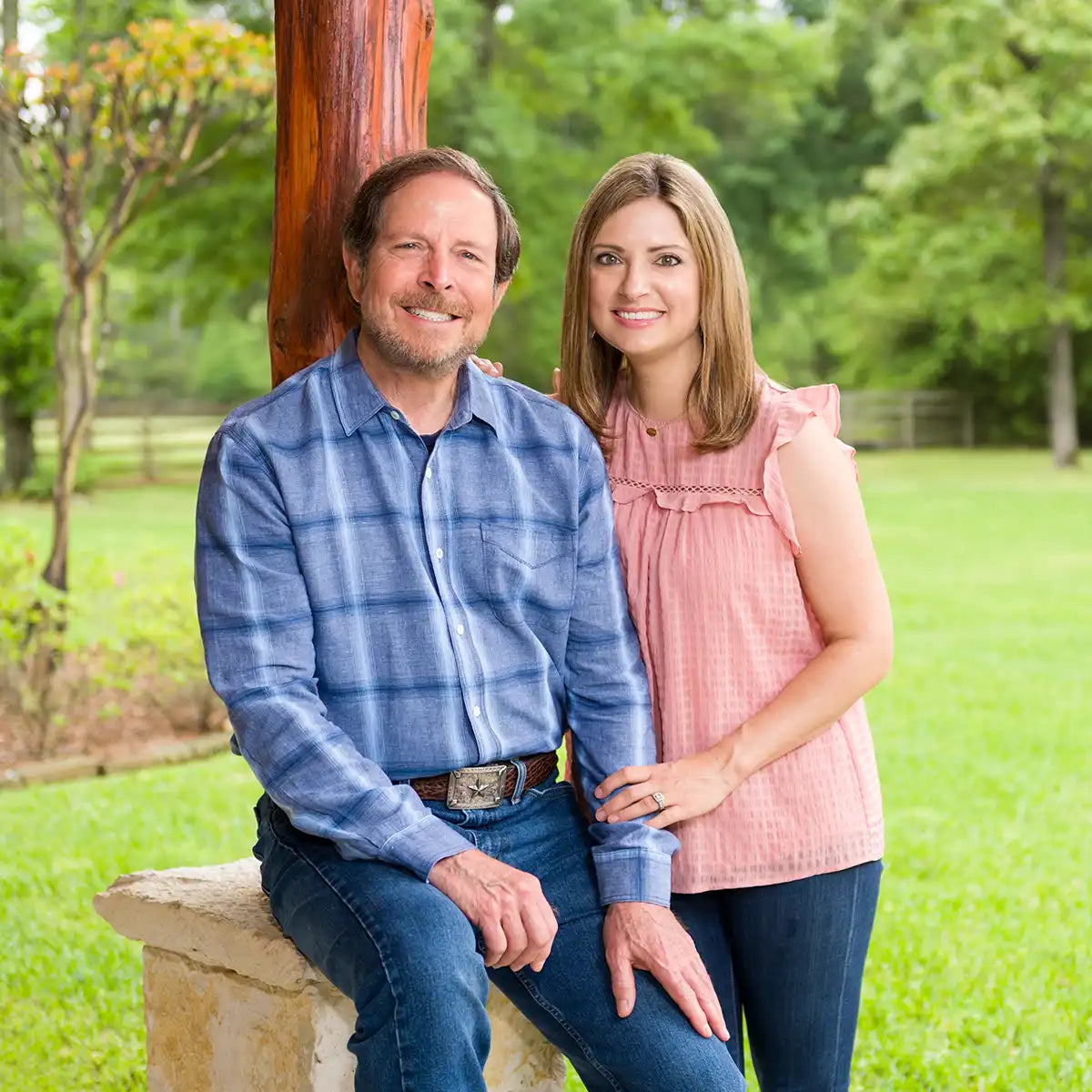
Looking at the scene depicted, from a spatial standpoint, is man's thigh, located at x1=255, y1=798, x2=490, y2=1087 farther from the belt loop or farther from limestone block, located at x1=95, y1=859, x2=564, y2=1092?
the belt loop

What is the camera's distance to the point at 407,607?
7.39 ft

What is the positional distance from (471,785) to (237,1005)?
554 mm

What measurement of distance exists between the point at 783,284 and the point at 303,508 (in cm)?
2225

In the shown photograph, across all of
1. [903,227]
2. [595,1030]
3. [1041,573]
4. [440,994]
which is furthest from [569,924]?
[903,227]

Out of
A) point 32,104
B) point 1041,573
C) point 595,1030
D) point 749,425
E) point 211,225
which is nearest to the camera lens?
point 595,1030

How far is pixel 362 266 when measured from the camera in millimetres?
2459

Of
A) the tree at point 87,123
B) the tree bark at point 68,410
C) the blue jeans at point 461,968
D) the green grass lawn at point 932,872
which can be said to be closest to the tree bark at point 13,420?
the tree at point 87,123

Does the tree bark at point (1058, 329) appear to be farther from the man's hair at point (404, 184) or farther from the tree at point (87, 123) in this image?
the man's hair at point (404, 184)

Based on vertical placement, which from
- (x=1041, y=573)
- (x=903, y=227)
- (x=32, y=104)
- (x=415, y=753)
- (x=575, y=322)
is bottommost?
(x=1041, y=573)

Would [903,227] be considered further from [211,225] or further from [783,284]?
[211,225]

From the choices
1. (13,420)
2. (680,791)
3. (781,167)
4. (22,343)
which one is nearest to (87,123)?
(680,791)

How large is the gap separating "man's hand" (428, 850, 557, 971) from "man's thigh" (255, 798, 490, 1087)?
1.0 inches

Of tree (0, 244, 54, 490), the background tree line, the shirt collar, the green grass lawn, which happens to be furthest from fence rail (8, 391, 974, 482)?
the shirt collar

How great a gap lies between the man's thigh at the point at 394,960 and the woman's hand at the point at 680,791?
354mm
